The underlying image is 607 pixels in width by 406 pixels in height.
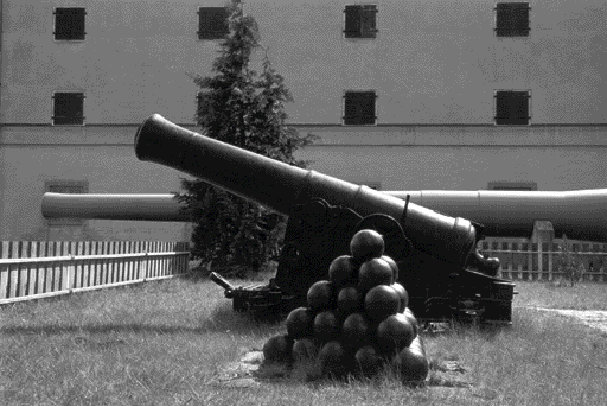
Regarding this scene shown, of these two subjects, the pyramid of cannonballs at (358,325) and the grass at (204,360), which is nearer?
the grass at (204,360)

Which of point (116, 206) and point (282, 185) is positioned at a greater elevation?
point (282, 185)

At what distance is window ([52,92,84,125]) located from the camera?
30.5 metres

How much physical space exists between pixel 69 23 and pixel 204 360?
25.0 meters

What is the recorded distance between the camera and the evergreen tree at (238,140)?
21.0m

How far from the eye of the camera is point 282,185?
973cm

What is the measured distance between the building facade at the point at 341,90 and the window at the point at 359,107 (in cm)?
3

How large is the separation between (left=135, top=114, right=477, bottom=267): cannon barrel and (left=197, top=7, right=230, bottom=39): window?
792 inches

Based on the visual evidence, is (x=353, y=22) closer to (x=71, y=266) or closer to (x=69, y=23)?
(x=69, y=23)

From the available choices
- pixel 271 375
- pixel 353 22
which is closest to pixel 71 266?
pixel 271 375

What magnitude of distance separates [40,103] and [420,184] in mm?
12911

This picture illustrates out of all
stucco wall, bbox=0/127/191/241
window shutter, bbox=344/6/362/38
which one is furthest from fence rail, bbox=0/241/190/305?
window shutter, bbox=344/6/362/38

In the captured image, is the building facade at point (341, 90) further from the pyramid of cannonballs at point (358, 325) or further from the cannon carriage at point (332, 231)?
the pyramid of cannonballs at point (358, 325)

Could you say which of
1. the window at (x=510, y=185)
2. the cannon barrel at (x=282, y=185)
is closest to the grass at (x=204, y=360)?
the cannon barrel at (x=282, y=185)

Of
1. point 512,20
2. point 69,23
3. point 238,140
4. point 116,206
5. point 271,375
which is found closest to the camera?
point 271,375
